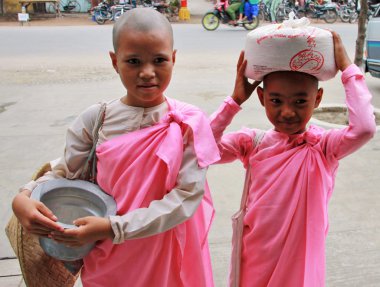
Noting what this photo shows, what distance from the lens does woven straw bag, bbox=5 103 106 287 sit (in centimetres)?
155

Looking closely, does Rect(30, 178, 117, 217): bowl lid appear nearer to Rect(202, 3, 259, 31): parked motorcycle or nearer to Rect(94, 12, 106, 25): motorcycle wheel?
Rect(202, 3, 259, 31): parked motorcycle

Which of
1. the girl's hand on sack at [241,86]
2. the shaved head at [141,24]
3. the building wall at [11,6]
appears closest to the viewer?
the shaved head at [141,24]

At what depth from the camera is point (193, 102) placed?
19.9 ft

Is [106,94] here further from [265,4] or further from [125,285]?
[265,4]

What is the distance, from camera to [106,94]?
261 inches

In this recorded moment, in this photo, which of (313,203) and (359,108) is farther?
(313,203)

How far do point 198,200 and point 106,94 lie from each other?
17.6 ft

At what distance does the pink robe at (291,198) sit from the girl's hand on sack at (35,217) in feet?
2.14

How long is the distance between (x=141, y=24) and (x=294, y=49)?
1.62ft

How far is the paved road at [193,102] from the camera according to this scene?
2.81m

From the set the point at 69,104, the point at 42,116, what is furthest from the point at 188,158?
the point at 69,104

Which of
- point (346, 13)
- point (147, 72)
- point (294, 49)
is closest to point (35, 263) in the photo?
point (147, 72)

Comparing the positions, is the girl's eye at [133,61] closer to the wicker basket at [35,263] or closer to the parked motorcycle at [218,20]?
the wicker basket at [35,263]

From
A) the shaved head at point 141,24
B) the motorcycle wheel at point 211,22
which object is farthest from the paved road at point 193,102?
the motorcycle wheel at point 211,22
